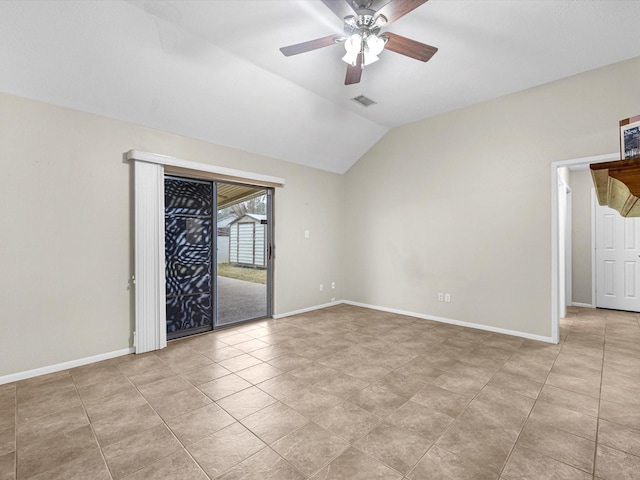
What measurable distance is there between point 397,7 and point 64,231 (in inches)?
139

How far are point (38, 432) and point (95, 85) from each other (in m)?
2.97

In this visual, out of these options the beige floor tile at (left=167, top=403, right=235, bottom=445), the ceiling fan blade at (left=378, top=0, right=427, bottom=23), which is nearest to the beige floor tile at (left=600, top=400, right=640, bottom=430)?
the beige floor tile at (left=167, top=403, right=235, bottom=445)

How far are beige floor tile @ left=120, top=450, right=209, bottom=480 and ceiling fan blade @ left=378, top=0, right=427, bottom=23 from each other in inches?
123

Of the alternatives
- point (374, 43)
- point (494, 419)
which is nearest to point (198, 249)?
point (374, 43)

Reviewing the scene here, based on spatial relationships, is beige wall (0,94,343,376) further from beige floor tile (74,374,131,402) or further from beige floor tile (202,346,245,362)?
beige floor tile (202,346,245,362)

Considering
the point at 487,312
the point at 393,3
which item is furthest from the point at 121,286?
the point at 487,312

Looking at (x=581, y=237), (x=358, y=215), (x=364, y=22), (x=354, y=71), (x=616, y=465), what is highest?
(x=364, y=22)

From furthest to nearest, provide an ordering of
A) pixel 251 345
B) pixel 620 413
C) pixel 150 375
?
pixel 251 345 → pixel 150 375 → pixel 620 413

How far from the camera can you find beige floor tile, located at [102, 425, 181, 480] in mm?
1732

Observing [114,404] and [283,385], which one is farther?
[283,385]

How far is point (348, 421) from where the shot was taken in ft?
7.08

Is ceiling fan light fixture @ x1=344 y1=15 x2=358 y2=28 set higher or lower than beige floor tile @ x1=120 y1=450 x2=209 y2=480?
higher

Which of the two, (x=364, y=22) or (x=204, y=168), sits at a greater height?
(x=364, y=22)

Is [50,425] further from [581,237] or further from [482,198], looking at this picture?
[581,237]
